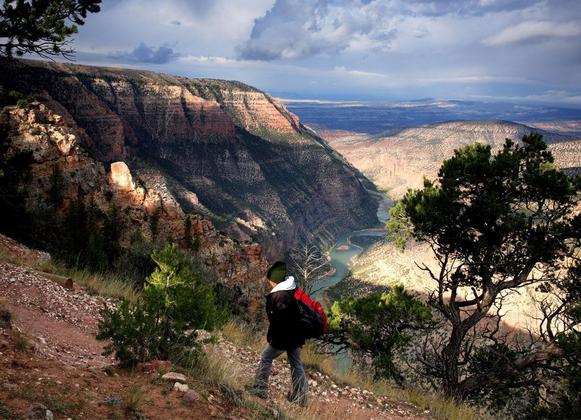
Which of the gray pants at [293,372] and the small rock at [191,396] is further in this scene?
the gray pants at [293,372]

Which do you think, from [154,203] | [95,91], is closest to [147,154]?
[95,91]

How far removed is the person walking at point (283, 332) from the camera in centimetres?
565

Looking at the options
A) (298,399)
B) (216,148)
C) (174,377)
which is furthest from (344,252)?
(174,377)

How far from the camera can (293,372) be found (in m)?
6.09

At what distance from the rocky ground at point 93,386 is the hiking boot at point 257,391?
0.15 meters

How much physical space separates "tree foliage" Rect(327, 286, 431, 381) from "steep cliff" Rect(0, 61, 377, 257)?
54.6 meters

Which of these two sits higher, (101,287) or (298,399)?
(298,399)

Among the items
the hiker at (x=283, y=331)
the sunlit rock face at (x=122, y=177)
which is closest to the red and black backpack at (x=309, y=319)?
the hiker at (x=283, y=331)

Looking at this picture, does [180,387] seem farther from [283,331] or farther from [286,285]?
[286,285]

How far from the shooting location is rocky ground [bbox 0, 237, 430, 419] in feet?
12.2

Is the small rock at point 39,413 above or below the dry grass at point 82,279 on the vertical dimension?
above

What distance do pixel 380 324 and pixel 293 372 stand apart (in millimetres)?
6905

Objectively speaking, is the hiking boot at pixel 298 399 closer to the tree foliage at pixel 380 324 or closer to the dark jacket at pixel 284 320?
the dark jacket at pixel 284 320

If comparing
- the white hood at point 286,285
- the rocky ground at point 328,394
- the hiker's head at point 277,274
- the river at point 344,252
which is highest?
the hiker's head at point 277,274
